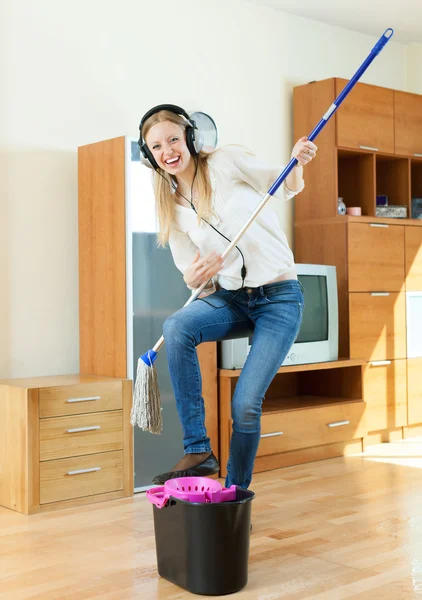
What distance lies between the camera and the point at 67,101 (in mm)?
4023

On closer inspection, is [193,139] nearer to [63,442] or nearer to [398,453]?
[63,442]

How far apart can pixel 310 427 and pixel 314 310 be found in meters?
0.66

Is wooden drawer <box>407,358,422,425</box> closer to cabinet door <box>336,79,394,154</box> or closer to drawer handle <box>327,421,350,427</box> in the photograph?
drawer handle <box>327,421,350,427</box>

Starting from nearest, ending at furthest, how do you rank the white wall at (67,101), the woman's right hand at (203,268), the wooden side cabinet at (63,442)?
1. the woman's right hand at (203,268)
2. the wooden side cabinet at (63,442)
3. the white wall at (67,101)

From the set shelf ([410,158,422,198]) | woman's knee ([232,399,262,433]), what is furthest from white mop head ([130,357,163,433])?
shelf ([410,158,422,198])

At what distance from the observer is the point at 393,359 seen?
497 cm

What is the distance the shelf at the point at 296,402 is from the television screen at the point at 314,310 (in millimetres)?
364

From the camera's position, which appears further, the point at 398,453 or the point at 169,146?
the point at 398,453

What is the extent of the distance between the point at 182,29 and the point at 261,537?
9.54ft

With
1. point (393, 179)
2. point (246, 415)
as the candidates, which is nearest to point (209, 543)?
point (246, 415)

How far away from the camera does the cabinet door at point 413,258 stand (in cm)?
507

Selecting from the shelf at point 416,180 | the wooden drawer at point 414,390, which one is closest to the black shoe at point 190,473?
the wooden drawer at point 414,390

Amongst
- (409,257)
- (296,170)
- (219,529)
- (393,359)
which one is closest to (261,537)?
(219,529)

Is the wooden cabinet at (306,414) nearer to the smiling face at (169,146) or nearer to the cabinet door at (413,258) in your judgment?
the cabinet door at (413,258)
